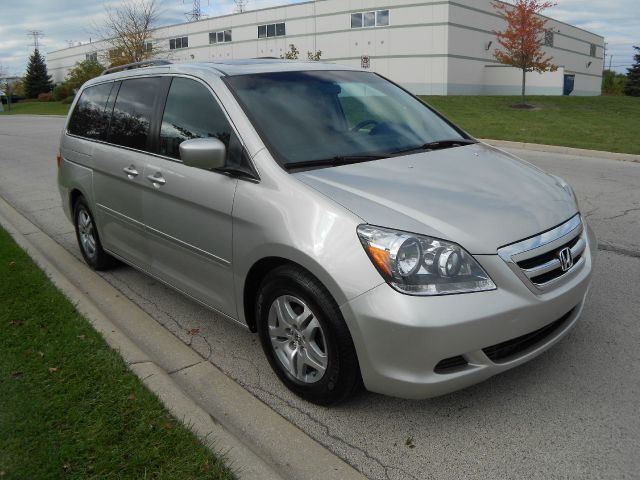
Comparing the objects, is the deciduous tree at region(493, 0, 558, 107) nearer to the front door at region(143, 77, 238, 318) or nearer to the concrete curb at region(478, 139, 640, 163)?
the concrete curb at region(478, 139, 640, 163)

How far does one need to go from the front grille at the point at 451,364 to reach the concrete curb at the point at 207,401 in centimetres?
59

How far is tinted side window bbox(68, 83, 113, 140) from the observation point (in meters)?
5.25

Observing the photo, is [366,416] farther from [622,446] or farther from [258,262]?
[622,446]

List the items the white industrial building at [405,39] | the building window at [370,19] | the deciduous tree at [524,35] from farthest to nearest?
the building window at [370,19]
the white industrial building at [405,39]
the deciduous tree at [524,35]

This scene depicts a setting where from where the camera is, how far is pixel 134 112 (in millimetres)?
4684

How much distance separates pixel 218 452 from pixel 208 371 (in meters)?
0.99

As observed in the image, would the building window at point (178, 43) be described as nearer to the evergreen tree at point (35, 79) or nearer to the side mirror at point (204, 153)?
the evergreen tree at point (35, 79)

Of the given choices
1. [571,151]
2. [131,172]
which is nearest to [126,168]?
[131,172]

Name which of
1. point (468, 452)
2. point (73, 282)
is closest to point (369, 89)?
point (468, 452)

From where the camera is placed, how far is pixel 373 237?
2.82 m

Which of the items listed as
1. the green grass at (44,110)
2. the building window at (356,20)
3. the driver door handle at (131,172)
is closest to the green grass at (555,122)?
the driver door handle at (131,172)

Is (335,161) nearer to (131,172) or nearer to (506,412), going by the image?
(506,412)

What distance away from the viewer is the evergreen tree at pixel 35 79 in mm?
80625

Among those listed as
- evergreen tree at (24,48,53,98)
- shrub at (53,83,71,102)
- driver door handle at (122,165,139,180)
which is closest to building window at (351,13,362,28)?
shrub at (53,83,71,102)
